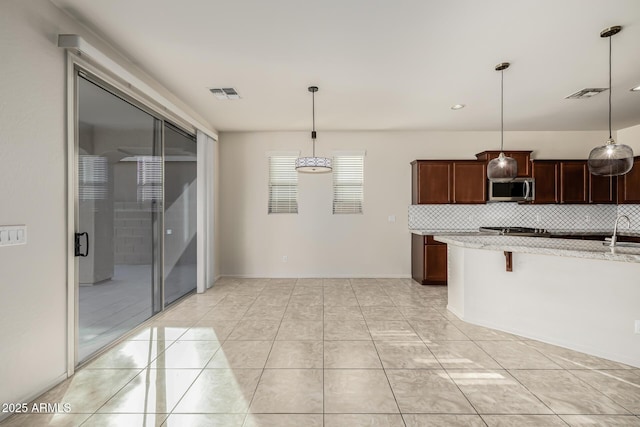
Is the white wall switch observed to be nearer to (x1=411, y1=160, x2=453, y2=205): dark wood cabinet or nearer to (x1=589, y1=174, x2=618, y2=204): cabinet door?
(x1=411, y1=160, x2=453, y2=205): dark wood cabinet

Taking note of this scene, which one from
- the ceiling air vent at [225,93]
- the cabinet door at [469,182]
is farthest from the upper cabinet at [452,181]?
the ceiling air vent at [225,93]

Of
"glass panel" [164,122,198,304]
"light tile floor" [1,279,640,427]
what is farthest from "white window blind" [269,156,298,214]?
"light tile floor" [1,279,640,427]

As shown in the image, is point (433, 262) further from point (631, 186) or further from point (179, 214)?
point (179, 214)

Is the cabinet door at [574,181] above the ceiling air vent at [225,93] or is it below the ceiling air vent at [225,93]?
below

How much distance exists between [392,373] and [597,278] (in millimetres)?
2098

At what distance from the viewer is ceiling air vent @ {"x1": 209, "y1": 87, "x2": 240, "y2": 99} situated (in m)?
3.92

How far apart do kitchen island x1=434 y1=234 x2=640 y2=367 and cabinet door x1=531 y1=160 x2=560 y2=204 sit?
2.25 meters

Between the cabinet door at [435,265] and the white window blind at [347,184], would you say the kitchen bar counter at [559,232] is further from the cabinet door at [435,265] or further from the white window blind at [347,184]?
the white window blind at [347,184]

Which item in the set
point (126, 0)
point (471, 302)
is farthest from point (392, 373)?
point (126, 0)

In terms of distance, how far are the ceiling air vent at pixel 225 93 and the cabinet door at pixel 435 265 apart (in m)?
3.93

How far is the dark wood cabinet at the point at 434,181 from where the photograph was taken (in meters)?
5.52

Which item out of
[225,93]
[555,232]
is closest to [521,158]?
[555,232]

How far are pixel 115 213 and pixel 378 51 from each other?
3.03 meters

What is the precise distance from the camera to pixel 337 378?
244 centimetres
